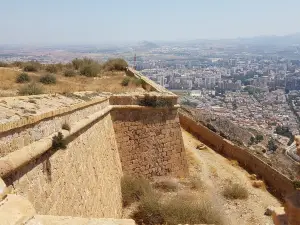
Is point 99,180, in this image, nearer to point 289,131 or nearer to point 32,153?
point 32,153

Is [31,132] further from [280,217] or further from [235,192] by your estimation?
[235,192]

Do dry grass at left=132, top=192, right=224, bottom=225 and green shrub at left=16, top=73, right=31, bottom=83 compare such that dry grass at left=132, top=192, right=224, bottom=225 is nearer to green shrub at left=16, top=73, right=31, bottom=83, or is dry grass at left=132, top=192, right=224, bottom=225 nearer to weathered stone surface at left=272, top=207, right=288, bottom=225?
weathered stone surface at left=272, top=207, right=288, bottom=225

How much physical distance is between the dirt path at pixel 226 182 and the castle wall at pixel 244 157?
396 mm

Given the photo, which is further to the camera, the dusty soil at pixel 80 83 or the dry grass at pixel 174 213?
the dusty soil at pixel 80 83

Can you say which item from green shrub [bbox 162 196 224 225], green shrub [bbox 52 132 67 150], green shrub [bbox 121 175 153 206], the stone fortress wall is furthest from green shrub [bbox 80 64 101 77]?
green shrub [bbox 52 132 67 150]

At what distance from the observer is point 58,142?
21.5 feet

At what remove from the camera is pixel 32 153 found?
543 cm

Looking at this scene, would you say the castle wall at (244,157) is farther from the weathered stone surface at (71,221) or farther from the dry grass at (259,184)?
the weathered stone surface at (71,221)

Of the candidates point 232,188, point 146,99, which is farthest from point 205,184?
point 146,99

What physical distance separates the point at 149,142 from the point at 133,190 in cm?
194

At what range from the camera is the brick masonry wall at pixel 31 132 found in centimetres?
501

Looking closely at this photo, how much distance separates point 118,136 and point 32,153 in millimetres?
6490

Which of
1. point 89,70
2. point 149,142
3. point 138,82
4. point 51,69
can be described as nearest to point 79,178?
point 149,142

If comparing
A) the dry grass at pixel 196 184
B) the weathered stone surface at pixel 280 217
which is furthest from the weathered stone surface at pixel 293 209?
the dry grass at pixel 196 184
